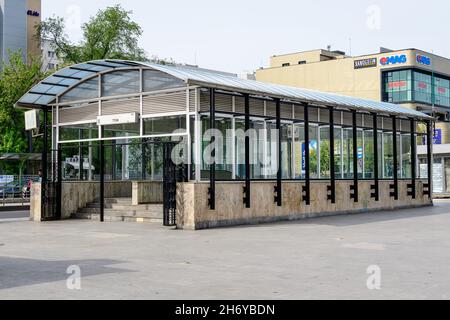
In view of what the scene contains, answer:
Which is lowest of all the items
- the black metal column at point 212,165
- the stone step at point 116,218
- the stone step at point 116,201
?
the stone step at point 116,218

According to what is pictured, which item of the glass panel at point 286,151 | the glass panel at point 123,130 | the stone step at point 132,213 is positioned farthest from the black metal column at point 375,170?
the glass panel at point 123,130

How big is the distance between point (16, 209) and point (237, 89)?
56.3 feet

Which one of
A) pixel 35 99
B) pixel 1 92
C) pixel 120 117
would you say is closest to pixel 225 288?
pixel 120 117

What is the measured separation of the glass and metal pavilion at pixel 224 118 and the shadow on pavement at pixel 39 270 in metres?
7.37

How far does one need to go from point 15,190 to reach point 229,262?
2861 cm

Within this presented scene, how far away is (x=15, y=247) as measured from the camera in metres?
13.0

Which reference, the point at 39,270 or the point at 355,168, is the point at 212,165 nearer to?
the point at 355,168

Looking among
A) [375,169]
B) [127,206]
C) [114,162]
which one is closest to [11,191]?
[114,162]

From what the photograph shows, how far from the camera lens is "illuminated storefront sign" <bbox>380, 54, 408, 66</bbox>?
264 feet

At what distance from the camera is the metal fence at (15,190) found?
34.4 meters

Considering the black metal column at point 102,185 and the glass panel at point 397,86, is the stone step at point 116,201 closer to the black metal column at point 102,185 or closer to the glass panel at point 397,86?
the black metal column at point 102,185

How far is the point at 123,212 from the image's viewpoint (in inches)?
809

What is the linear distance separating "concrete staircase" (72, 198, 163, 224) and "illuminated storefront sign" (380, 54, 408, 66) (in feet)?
217

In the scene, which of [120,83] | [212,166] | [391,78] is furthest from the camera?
[391,78]
